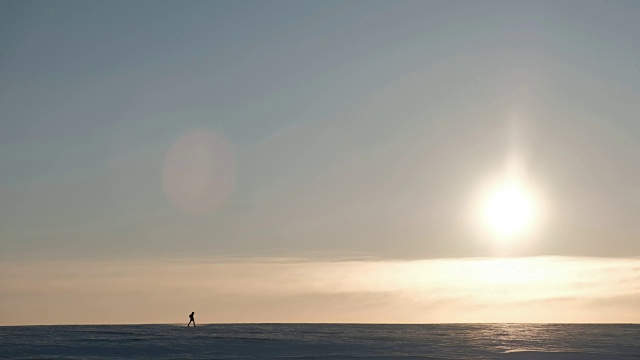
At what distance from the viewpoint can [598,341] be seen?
280 feet

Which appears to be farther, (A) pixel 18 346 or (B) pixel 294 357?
(A) pixel 18 346

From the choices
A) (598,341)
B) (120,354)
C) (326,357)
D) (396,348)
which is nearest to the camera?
(326,357)

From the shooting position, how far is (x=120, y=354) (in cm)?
6756

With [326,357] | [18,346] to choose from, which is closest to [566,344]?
[326,357]

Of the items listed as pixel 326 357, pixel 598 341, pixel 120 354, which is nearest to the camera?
pixel 326 357

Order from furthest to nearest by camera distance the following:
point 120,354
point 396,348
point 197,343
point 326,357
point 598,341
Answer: point 598,341
point 197,343
point 396,348
point 120,354
point 326,357

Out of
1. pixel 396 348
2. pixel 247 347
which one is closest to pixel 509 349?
pixel 396 348

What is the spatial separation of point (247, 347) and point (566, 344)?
3347 centimetres

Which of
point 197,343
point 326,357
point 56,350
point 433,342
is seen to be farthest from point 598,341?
point 56,350

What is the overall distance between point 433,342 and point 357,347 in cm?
1121

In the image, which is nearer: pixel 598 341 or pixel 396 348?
pixel 396 348

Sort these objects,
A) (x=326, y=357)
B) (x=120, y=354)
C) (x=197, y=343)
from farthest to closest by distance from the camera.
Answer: (x=197, y=343) → (x=120, y=354) → (x=326, y=357)

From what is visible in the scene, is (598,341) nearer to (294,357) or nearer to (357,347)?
(357,347)

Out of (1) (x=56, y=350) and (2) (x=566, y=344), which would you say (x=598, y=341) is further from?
(1) (x=56, y=350)
